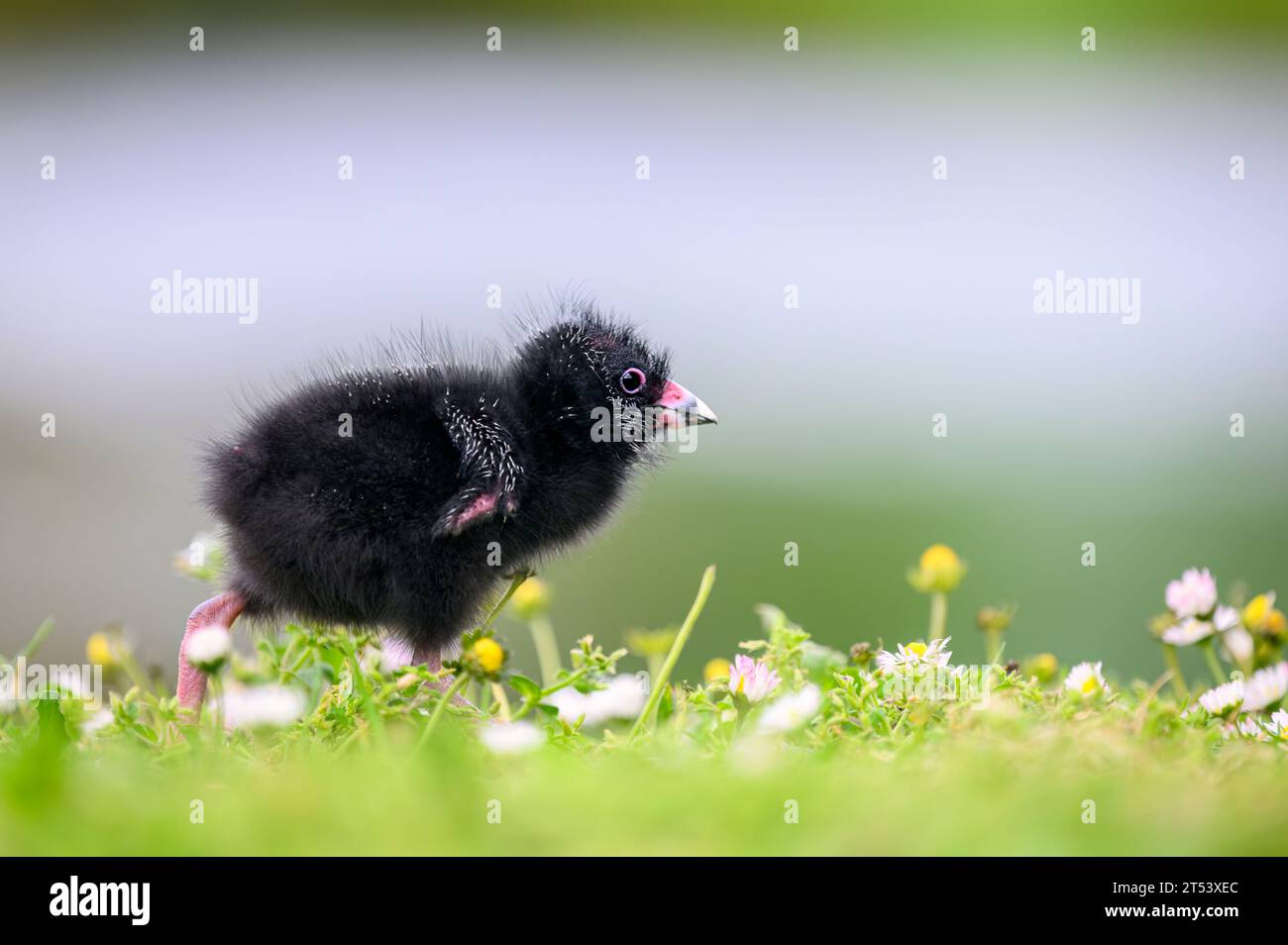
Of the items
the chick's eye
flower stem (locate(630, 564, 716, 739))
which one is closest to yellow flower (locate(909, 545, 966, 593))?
flower stem (locate(630, 564, 716, 739))

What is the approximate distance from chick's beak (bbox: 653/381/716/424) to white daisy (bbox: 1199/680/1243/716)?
3.23ft

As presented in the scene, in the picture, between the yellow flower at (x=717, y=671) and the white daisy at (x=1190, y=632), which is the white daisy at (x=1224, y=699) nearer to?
the white daisy at (x=1190, y=632)

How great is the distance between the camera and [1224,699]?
76.2 inches

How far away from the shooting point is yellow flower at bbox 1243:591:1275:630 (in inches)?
80.0

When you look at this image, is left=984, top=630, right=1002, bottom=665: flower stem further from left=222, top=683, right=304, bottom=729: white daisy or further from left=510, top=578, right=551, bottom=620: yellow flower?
left=222, top=683, right=304, bottom=729: white daisy

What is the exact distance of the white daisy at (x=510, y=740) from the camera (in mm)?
1544

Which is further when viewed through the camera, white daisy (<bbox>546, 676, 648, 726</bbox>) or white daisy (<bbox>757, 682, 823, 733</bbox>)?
white daisy (<bbox>546, 676, 648, 726</bbox>)

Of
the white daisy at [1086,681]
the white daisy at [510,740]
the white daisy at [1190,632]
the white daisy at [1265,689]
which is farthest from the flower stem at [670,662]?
the white daisy at [1265,689]

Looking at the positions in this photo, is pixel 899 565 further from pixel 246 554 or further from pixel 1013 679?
pixel 246 554

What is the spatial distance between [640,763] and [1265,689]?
1165mm

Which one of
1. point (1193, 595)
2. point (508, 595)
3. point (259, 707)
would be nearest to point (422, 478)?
point (508, 595)

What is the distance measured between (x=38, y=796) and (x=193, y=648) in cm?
43

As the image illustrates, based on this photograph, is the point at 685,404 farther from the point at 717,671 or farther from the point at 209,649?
the point at 209,649
